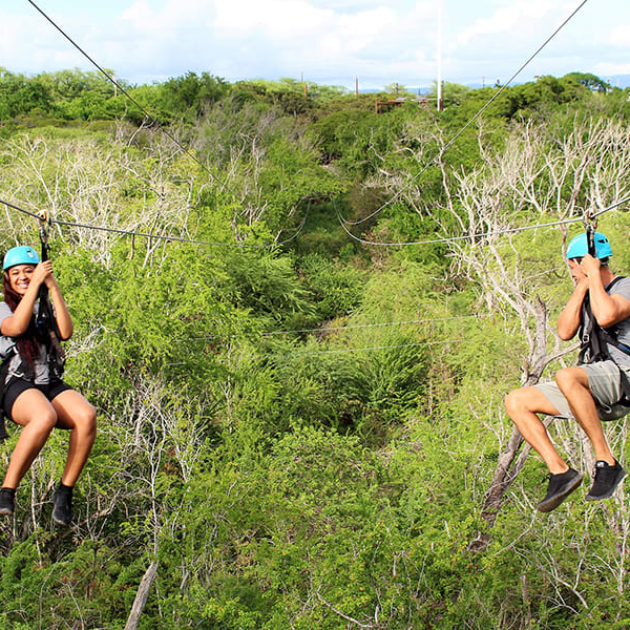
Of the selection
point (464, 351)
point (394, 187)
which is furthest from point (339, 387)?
point (394, 187)

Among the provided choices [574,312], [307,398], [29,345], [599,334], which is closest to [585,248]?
[574,312]

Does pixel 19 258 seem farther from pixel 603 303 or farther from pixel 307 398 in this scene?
pixel 307 398

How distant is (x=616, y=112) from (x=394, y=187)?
1083 cm

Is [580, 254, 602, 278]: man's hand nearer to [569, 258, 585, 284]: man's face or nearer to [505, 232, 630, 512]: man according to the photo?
[505, 232, 630, 512]: man

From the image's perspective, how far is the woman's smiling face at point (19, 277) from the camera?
15.5 ft

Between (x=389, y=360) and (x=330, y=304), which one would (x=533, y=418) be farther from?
(x=330, y=304)

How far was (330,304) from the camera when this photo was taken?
33000 millimetres

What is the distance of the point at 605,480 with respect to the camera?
459cm

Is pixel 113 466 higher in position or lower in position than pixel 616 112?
lower

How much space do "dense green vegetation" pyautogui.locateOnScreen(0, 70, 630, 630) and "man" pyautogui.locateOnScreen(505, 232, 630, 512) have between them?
461 centimetres

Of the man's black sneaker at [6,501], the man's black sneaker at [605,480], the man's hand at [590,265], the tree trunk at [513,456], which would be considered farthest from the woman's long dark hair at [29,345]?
the tree trunk at [513,456]

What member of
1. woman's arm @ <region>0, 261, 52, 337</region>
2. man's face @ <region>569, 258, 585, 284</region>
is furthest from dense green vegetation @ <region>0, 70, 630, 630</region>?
woman's arm @ <region>0, 261, 52, 337</region>

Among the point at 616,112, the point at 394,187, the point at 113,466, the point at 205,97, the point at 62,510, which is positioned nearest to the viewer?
the point at 62,510

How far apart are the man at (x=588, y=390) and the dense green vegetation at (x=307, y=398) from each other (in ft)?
15.1
